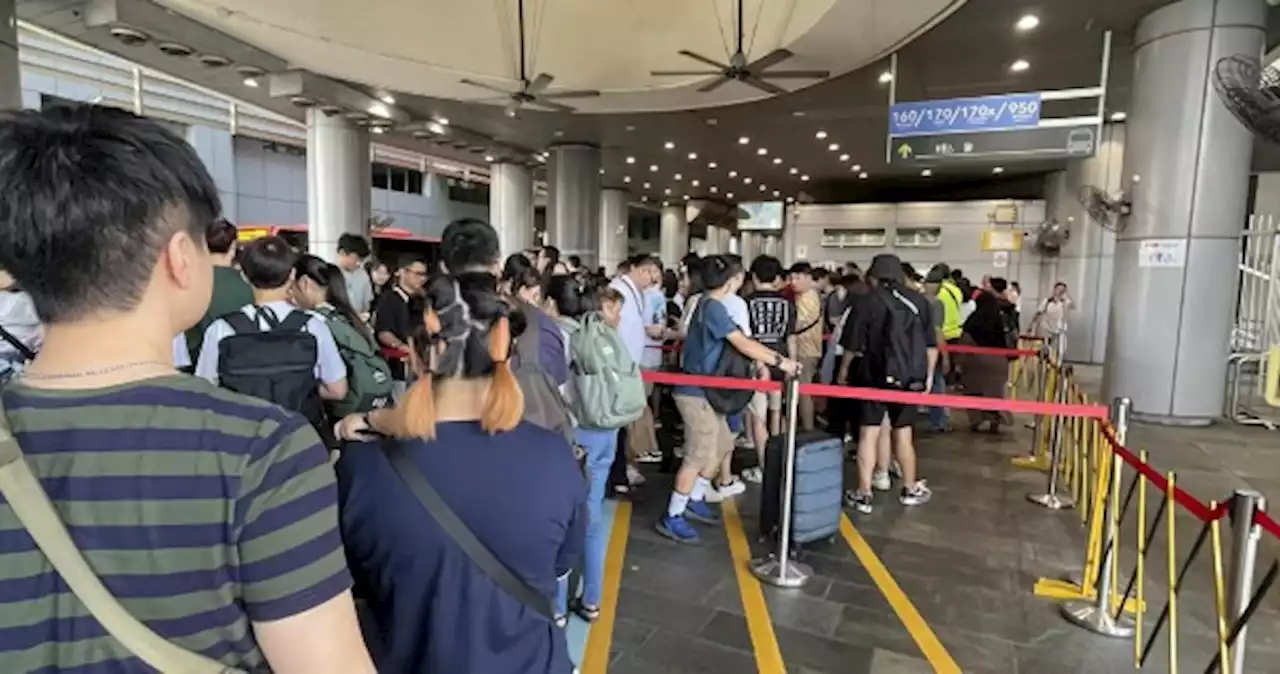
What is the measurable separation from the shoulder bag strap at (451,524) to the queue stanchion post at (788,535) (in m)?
2.65

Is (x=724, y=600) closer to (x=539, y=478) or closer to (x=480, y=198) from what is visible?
(x=539, y=478)

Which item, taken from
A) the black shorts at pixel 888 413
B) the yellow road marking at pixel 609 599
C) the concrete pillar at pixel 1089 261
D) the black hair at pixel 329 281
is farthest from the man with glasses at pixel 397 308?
the concrete pillar at pixel 1089 261

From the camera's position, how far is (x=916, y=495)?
5.28 meters

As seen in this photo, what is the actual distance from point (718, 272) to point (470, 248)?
2.11 metres

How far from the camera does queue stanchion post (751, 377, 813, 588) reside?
3.83 meters

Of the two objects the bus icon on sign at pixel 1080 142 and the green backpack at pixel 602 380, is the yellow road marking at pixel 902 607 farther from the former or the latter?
the bus icon on sign at pixel 1080 142

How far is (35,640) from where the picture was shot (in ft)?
2.52

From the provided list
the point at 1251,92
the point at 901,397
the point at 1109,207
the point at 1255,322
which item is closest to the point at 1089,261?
the point at 1255,322

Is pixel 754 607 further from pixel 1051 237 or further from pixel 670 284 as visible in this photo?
pixel 1051 237

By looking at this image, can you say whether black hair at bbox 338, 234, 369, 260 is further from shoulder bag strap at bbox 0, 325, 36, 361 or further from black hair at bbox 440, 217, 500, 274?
black hair at bbox 440, 217, 500, 274

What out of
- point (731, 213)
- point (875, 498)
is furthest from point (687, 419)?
point (731, 213)

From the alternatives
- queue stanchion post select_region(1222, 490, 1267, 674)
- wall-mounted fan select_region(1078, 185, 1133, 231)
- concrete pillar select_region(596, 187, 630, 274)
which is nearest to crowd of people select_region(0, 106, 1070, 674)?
queue stanchion post select_region(1222, 490, 1267, 674)

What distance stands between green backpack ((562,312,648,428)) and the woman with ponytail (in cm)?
184

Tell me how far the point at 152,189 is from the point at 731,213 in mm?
35486
